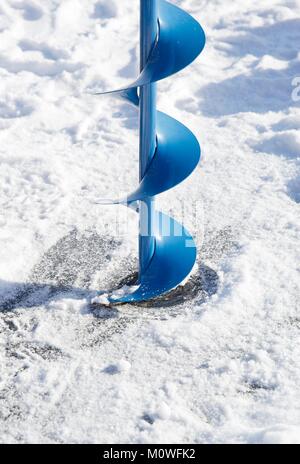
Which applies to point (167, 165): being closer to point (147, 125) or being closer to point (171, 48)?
point (147, 125)

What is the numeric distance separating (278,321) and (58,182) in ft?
4.66

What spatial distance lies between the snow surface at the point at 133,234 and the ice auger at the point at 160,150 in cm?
16

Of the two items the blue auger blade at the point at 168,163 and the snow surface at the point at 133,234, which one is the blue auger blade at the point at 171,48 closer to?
the blue auger blade at the point at 168,163

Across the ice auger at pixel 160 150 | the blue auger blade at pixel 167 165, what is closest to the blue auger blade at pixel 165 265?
the ice auger at pixel 160 150

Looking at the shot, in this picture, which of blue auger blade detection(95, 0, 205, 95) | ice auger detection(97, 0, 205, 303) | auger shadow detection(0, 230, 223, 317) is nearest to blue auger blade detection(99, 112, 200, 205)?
ice auger detection(97, 0, 205, 303)

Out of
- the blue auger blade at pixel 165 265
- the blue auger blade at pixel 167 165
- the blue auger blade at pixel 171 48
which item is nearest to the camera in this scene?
the blue auger blade at pixel 171 48

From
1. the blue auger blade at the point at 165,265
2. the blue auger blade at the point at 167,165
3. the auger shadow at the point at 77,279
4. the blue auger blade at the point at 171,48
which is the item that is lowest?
the auger shadow at the point at 77,279

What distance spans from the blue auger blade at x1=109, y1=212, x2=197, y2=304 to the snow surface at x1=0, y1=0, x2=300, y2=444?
89mm

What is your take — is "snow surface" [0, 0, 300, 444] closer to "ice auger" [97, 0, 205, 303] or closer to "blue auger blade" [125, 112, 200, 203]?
"ice auger" [97, 0, 205, 303]

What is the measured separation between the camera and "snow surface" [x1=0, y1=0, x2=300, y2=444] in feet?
7.41

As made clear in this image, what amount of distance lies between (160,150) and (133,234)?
0.70m

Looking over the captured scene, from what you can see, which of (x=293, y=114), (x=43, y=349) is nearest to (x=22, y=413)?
(x=43, y=349)

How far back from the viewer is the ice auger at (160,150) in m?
2.40

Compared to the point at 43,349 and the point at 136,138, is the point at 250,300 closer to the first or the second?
the point at 43,349
